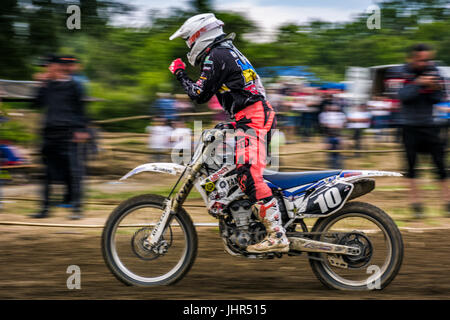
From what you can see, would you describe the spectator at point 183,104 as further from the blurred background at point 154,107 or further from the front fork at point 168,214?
the front fork at point 168,214

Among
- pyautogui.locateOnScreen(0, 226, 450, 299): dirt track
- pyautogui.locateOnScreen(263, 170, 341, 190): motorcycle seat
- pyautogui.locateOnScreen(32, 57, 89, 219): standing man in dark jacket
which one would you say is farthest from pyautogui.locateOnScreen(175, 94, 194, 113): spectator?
pyautogui.locateOnScreen(263, 170, 341, 190): motorcycle seat

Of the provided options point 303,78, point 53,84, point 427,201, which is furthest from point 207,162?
point 303,78

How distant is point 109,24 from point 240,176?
1722cm

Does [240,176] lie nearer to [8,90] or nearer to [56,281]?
[56,281]

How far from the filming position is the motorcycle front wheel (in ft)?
15.9

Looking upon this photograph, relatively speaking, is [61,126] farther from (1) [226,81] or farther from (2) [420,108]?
(2) [420,108]

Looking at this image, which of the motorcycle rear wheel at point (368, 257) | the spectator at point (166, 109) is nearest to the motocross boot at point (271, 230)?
the motorcycle rear wheel at point (368, 257)

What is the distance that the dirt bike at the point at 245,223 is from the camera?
482 centimetres

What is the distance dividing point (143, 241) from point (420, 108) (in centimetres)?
459

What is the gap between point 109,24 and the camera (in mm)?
20766

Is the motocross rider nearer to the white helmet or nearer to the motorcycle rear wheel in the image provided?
the white helmet

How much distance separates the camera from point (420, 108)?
25.6 ft

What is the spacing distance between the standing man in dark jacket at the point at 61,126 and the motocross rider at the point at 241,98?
3.43 m

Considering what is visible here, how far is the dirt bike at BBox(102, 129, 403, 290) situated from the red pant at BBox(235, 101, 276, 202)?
121 mm
